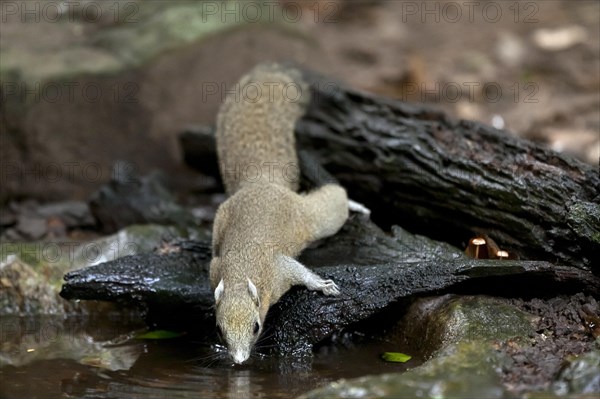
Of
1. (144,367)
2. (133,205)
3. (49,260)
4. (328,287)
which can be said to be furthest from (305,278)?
(133,205)

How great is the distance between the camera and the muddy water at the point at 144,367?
5609mm

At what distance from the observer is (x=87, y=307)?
770 centimetres

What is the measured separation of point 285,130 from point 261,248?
2100 millimetres

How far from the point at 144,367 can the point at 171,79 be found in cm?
503

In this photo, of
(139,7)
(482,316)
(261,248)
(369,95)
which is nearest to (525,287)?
(482,316)

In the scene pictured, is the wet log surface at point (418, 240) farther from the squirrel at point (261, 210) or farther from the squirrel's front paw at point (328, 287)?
the squirrel at point (261, 210)

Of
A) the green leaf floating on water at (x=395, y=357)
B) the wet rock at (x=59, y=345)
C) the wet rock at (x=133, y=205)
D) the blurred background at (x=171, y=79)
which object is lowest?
the wet rock at (x=59, y=345)

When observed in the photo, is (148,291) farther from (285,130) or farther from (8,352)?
(285,130)

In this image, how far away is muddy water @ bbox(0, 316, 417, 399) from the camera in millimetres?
5609

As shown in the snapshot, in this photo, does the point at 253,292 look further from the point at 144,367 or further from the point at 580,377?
the point at 580,377

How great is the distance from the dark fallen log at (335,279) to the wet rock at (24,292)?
0.89 metres

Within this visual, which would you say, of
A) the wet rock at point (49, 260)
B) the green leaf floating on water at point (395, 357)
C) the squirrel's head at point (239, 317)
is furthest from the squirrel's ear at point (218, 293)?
the wet rock at point (49, 260)

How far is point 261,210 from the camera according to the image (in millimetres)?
7383

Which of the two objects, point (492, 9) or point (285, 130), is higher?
point (492, 9)
